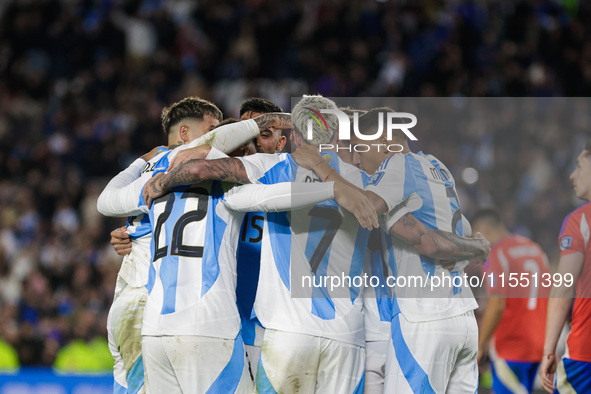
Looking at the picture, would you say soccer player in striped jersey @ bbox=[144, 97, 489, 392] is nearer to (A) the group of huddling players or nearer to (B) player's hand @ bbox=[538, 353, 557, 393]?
(A) the group of huddling players

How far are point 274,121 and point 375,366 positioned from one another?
6.19 ft

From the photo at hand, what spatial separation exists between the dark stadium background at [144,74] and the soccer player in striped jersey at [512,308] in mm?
5752

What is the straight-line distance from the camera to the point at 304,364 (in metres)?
4.48

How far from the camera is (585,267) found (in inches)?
228

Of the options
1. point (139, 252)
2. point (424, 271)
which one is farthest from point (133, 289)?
point (424, 271)

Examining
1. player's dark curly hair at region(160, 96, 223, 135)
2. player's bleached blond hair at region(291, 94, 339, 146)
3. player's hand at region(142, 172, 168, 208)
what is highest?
player's dark curly hair at region(160, 96, 223, 135)

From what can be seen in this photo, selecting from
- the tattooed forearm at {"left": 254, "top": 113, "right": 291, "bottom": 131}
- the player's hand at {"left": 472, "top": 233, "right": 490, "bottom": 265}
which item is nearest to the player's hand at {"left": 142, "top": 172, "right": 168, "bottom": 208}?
the tattooed forearm at {"left": 254, "top": 113, "right": 291, "bottom": 131}

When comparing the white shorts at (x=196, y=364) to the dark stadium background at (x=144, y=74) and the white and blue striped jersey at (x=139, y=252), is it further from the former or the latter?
the dark stadium background at (x=144, y=74)

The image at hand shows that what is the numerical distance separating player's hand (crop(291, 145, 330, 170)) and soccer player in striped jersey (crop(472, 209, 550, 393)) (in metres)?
2.81

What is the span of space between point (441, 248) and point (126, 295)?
2.47 metres

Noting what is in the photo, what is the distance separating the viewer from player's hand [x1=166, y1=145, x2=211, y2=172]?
15.7 ft

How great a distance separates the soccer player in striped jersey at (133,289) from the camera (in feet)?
18.4

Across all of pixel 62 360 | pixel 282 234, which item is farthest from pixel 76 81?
pixel 282 234

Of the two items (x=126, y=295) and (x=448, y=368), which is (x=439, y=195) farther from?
(x=126, y=295)
